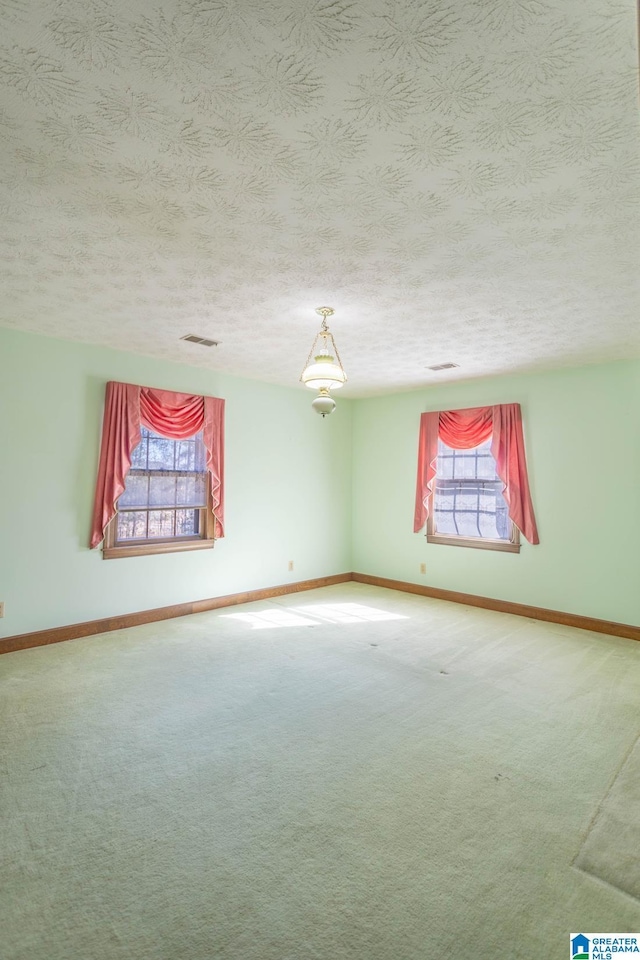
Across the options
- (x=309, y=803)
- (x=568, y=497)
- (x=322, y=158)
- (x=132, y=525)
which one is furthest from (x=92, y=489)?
(x=568, y=497)

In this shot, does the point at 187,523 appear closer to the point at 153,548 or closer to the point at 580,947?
the point at 153,548

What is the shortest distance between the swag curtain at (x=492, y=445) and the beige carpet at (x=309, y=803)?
5.90 feet

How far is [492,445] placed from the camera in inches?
228

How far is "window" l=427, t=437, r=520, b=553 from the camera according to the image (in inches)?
232

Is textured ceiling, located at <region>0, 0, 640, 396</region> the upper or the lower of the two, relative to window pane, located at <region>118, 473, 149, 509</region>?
upper

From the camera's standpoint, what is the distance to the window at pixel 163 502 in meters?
5.08

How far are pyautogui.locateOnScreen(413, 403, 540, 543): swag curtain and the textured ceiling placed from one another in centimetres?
199

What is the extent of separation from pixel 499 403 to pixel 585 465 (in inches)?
48.0

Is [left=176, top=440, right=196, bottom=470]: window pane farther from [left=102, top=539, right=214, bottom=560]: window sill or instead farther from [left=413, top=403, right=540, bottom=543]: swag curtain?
[left=413, top=403, right=540, bottom=543]: swag curtain

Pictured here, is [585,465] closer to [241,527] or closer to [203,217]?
[241,527]

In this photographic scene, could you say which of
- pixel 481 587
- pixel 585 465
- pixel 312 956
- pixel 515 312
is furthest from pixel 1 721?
pixel 585 465

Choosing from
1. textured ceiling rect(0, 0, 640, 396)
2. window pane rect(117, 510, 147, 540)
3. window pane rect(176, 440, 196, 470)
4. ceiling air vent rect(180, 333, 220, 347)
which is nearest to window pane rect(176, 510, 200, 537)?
window pane rect(117, 510, 147, 540)

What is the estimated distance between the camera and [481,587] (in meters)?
5.93

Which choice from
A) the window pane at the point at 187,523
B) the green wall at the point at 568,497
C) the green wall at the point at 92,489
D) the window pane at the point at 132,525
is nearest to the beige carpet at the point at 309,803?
the green wall at the point at 92,489
